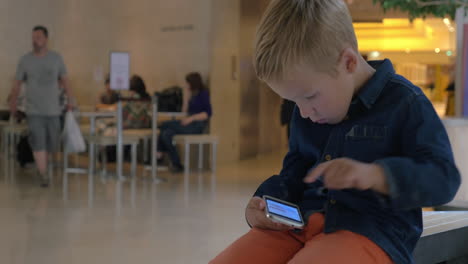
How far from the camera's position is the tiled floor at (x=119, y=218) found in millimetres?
4371

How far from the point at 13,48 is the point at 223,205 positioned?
23.4ft

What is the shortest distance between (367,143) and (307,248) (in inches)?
10.1

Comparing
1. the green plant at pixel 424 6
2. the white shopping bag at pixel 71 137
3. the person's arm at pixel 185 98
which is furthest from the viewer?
the person's arm at pixel 185 98

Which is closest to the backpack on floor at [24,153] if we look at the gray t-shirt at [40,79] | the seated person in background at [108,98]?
the seated person in background at [108,98]

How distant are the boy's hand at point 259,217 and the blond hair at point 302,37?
35cm

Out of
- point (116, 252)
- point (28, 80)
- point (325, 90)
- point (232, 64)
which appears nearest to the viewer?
point (325, 90)

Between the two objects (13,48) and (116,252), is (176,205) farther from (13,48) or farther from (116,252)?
(13,48)

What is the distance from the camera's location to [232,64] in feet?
35.6

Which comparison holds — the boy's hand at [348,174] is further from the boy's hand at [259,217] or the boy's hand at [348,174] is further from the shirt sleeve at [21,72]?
the shirt sleeve at [21,72]

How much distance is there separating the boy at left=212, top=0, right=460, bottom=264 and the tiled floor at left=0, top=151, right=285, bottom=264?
2748 millimetres

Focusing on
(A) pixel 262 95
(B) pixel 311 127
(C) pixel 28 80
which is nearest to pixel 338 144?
(B) pixel 311 127

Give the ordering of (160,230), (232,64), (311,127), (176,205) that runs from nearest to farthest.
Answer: (311,127) → (160,230) → (176,205) → (232,64)

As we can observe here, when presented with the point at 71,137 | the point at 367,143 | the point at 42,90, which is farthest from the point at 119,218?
the point at 367,143

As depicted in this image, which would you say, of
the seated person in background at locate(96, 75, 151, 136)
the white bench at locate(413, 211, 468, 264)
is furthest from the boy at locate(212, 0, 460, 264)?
the seated person in background at locate(96, 75, 151, 136)
